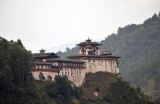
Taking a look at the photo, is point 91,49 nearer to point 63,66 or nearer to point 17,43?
point 63,66

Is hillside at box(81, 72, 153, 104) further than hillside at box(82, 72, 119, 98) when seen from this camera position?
No

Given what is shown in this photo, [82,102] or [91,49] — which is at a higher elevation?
[91,49]

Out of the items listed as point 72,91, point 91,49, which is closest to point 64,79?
point 72,91

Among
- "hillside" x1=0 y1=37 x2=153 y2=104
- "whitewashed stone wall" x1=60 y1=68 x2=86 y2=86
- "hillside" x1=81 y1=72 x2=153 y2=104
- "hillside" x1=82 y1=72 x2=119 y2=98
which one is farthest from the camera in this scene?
"whitewashed stone wall" x1=60 y1=68 x2=86 y2=86

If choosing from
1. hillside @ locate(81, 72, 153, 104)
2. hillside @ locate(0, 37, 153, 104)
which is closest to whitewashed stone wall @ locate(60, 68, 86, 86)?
hillside @ locate(81, 72, 153, 104)

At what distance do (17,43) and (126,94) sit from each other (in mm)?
36062

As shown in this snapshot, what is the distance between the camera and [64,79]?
345 feet

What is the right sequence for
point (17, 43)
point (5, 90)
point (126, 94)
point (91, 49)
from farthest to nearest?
point (91, 49) → point (126, 94) → point (17, 43) → point (5, 90)

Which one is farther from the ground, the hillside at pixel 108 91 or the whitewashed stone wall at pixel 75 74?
the whitewashed stone wall at pixel 75 74

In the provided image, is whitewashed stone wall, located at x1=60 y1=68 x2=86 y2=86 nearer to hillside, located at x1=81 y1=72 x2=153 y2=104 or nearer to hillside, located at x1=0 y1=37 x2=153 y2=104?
hillside, located at x1=81 y1=72 x2=153 y2=104

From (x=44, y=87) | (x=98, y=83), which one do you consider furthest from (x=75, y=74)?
(x=44, y=87)

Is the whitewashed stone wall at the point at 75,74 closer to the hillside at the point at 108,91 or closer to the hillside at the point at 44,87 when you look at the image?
the hillside at the point at 108,91

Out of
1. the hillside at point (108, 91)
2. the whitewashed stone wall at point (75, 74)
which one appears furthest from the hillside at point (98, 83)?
the whitewashed stone wall at point (75, 74)

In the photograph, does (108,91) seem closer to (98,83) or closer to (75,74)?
(98,83)
